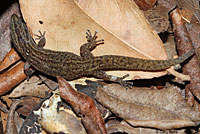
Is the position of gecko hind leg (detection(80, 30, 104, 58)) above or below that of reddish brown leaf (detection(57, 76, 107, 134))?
above

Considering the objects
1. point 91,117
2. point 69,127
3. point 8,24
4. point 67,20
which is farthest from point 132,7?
point 8,24

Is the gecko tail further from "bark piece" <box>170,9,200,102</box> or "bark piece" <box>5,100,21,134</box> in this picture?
"bark piece" <box>5,100,21,134</box>

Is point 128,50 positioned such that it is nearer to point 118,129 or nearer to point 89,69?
point 89,69

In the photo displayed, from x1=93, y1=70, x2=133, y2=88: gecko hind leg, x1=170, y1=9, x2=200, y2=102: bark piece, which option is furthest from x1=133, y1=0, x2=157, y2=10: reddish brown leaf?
x1=93, y1=70, x2=133, y2=88: gecko hind leg

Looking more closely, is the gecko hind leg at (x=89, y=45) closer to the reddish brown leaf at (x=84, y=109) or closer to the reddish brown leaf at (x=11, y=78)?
the reddish brown leaf at (x=84, y=109)

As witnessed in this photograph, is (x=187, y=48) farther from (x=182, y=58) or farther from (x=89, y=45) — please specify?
(x=89, y=45)

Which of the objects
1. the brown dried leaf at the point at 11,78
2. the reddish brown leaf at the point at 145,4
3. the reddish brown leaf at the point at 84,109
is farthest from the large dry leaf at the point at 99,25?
the brown dried leaf at the point at 11,78
